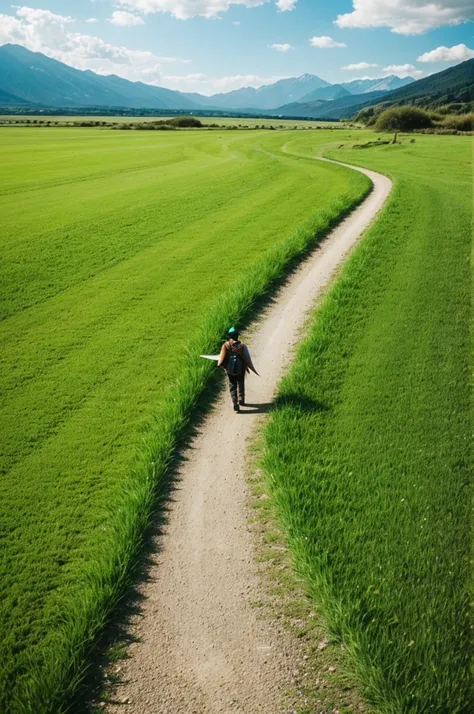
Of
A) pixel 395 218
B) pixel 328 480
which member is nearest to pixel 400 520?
pixel 328 480

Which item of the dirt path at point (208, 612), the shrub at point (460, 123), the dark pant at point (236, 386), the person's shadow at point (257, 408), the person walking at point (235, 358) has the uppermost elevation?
the shrub at point (460, 123)

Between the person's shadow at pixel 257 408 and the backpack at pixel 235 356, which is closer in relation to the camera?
the backpack at pixel 235 356

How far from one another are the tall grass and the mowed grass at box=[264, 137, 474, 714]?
234 cm

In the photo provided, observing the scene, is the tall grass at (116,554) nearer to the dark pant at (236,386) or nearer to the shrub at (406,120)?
the dark pant at (236,386)

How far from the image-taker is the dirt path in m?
6.44

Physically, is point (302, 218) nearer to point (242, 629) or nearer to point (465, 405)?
point (465, 405)

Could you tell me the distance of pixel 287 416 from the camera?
11844 mm

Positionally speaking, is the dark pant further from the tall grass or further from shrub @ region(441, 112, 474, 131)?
shrub @ region(441, 112, 474, 131)

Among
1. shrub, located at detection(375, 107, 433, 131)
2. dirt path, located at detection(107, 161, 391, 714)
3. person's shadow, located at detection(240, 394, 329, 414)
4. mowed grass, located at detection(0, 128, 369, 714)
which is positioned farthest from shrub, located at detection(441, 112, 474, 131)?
dirt path, located at detection(107, 161, 391, 714)

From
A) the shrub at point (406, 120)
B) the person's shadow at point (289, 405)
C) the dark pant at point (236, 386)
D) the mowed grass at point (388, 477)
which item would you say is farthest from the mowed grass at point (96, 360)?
the shrub at point (406, 120)

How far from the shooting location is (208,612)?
24.6 ft

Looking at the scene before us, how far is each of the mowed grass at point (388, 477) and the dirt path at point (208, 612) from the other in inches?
36.1

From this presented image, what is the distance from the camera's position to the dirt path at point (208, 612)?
6.44 m

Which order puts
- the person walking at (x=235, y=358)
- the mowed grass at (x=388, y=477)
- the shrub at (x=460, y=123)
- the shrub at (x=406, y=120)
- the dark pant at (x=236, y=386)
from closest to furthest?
1. the mowed grass at (x=388, y=477)
2. the person walking at (x=235, y=358)
3. the dark pant at (x=236, y=386)
4. the shrub at (x=460, y=123)
5. the shrub at (x=406, y=120)
